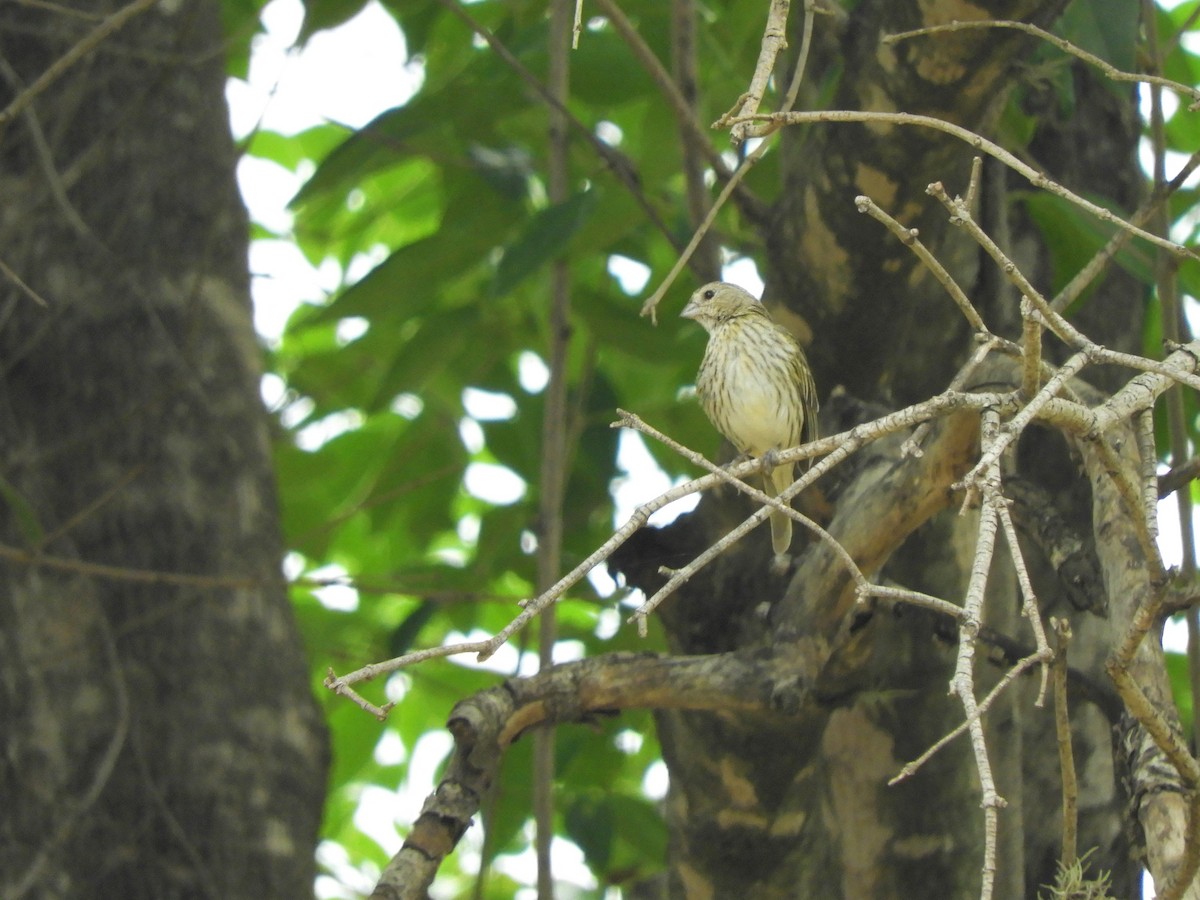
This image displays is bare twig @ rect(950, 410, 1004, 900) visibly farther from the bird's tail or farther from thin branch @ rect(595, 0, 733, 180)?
thin branch @ rect(595, 0, 733, 180)

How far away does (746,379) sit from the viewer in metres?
4.11

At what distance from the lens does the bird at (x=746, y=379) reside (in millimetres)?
3994

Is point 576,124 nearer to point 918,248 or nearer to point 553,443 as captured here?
point 553,443

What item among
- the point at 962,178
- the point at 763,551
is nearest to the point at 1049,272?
the point at 962,178

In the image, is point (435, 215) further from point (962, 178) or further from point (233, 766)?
point (962, 178)

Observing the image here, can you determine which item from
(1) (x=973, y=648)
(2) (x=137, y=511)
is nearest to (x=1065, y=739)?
(1) (x=973, y=648)

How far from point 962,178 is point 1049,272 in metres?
0.82

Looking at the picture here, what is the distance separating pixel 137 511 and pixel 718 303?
1651mm

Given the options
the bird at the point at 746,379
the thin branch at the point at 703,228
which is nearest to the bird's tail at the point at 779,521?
the bird at the point at 746,379

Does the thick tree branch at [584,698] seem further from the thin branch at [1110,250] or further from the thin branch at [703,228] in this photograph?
the thin branch at [1110,250]

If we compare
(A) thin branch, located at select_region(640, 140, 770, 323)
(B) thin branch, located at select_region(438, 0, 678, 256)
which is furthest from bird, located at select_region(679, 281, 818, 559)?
(A) thin branch, located at select_region(640, 140, 770, 323)

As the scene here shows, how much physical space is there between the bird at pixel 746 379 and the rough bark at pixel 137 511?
127 cm

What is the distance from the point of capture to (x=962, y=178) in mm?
3285

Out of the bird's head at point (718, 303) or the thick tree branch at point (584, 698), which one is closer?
the thick tree branch at point (584, 698)
